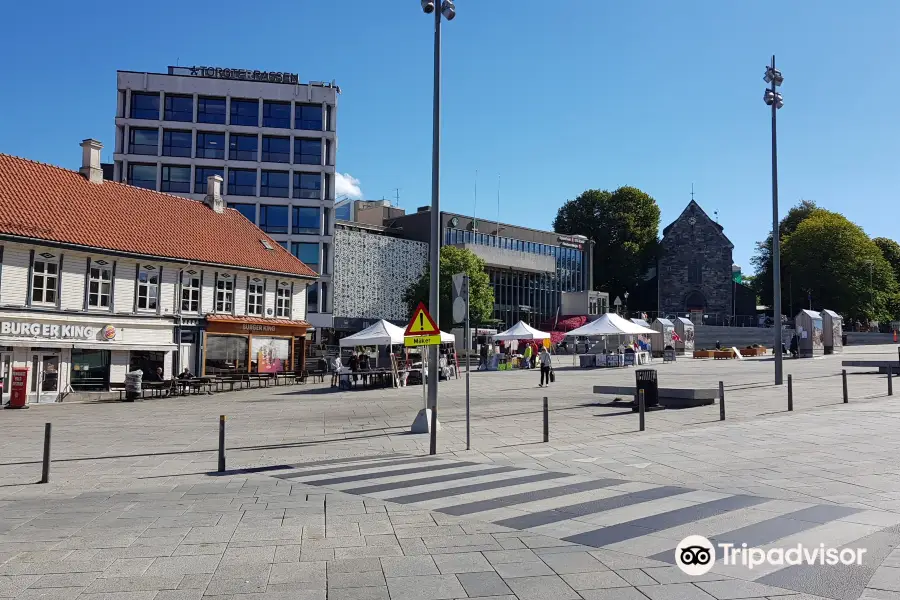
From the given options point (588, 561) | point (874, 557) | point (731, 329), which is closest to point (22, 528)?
point (588, 561)

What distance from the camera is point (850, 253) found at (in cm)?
7406

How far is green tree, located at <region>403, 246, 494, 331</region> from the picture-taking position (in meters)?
61.9

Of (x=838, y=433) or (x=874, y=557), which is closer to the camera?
(x=874, y=557)

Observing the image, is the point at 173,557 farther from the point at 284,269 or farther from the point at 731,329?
the point at 731,329

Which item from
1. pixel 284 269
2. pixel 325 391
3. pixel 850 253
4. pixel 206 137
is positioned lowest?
pixel 325 391

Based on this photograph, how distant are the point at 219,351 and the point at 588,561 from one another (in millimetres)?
32729

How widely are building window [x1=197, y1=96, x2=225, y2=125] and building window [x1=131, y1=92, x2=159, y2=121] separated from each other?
3112 mm

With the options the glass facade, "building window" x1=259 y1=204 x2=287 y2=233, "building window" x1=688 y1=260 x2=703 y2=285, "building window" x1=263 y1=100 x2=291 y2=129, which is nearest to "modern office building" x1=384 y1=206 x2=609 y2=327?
the glass facade

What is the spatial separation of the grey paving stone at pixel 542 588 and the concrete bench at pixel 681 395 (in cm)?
1470

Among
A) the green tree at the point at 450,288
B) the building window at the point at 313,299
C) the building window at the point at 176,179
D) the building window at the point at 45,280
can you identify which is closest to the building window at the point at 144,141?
the building window at the point at 176,179

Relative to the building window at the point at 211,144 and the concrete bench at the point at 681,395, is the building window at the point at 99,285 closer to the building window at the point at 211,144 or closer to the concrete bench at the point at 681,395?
the concrete bench at the point at 681,395

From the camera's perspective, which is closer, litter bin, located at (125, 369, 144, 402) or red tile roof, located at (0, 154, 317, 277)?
litter bin, located at (125, 369, 144, 402)

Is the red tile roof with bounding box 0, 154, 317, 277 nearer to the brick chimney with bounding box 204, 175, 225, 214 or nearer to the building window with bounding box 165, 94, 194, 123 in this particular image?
the brick chimney with bounding box 204, 175, 225, 214

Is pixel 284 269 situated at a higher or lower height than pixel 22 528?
higher
